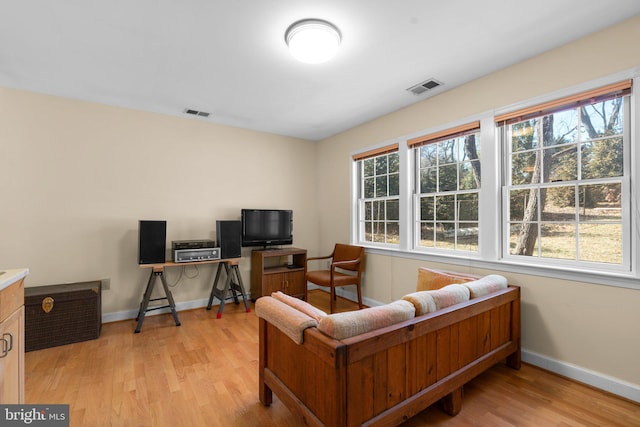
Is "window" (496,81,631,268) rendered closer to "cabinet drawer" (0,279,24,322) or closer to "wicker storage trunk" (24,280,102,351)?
"cabinet drawer" (0,279,24,322)

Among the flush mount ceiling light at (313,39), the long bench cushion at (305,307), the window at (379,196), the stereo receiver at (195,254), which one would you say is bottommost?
the long bench cushion at (305,307)

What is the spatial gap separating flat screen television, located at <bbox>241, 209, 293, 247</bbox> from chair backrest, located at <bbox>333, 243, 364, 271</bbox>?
73 centimetres

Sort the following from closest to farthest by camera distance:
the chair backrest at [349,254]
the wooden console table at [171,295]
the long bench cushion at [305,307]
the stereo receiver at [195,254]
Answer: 1. the long bench cushion at [305,307]
2. the wooden console table at [171,295]
3. the stereo receiver at [195,254]
4. the chair backrest at [349,254]

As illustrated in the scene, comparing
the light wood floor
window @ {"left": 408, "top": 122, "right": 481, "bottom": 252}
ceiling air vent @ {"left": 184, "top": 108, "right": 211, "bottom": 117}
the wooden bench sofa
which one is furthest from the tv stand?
the wooden bench sofa

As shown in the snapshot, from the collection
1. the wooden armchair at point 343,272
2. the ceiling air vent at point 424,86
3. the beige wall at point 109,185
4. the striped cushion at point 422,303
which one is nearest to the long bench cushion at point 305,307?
the striped cushion at point 422,303

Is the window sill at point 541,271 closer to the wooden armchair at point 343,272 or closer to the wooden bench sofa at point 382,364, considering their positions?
the wooden bench sofa at point 382,364

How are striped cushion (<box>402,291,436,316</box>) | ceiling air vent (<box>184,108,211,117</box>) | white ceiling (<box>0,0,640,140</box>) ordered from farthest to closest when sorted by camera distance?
ceiling air vent (<box>184,108,211,117</box>)
white ceiling (<box>0,0,640,140</box>)
striped cushion (<box>402,291,436,316</box>)

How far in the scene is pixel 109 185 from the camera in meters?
3.45

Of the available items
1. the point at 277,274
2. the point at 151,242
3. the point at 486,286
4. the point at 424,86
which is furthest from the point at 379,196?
the point at 151,242

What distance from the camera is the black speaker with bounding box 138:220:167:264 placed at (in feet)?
10.6

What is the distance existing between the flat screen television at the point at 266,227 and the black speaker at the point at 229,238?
0.86ft

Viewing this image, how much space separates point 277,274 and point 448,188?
2.46m

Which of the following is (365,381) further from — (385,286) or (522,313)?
(385,286)

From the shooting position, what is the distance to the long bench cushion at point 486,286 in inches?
83.3
